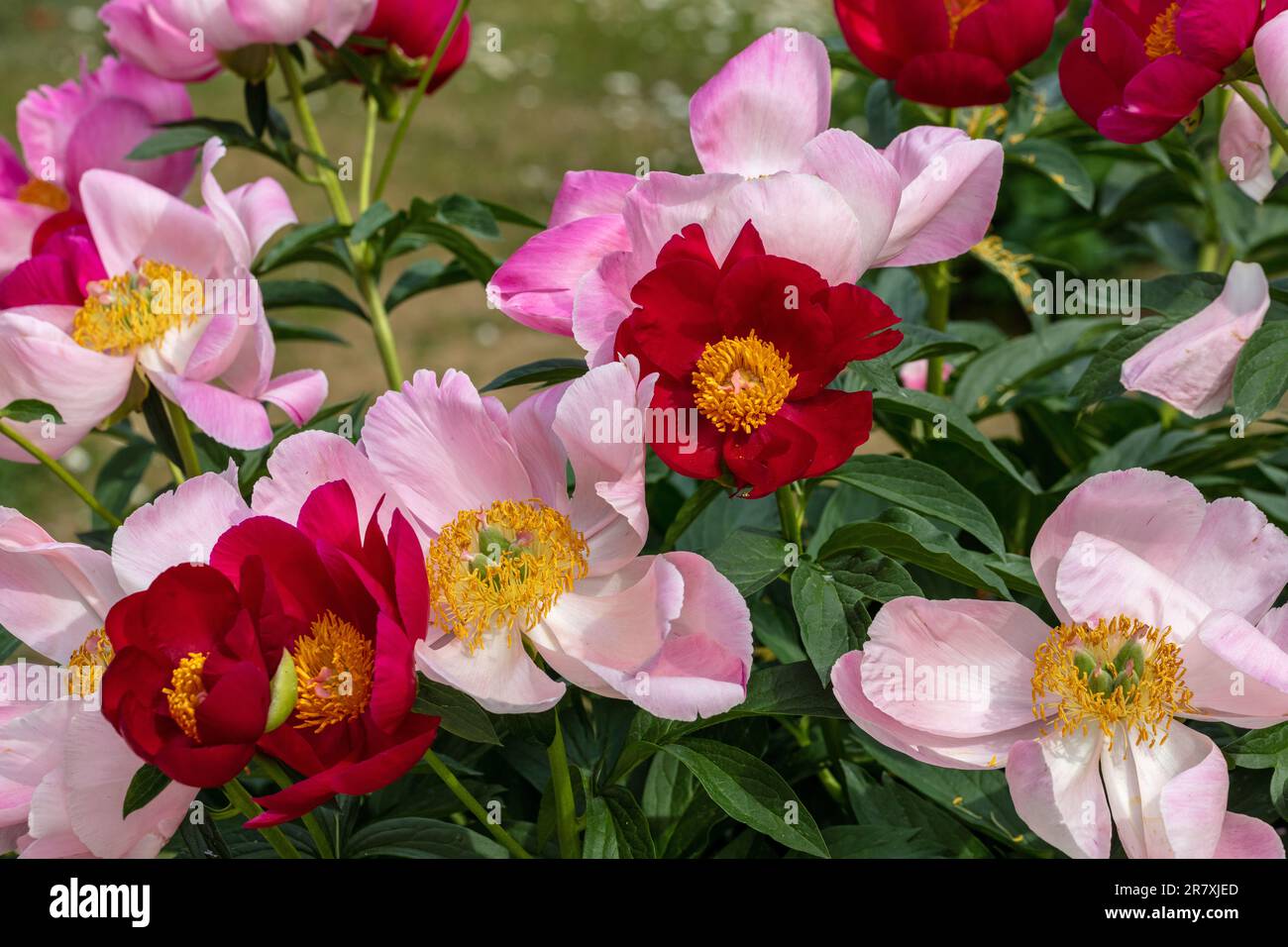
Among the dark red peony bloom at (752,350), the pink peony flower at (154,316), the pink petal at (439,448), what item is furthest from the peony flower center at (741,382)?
the pink peony flower at (154,316)

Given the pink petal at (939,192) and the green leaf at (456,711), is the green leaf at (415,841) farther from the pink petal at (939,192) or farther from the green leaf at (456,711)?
the pink petal at (939,192)

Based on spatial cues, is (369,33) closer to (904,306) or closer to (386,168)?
(386,168)

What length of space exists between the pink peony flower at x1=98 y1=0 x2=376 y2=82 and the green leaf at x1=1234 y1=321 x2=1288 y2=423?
68 centimetres

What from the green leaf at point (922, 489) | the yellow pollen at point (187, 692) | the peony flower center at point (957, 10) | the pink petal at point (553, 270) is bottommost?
the yellow pollen at point (187, 692)

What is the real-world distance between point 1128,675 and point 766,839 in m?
0.27

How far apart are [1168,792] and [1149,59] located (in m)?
0.44

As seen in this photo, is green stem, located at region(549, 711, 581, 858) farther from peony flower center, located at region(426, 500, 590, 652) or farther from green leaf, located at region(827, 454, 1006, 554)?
green leaf, located at region(827, 454, 1006, 554)

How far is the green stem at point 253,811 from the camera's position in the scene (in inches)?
27.4

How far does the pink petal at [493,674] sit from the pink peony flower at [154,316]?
0.26 meters

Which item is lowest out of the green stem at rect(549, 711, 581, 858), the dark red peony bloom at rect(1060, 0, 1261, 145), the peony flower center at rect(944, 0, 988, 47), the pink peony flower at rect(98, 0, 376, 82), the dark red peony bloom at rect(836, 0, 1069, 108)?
the green stem at rect(549, 711, 581, 858)

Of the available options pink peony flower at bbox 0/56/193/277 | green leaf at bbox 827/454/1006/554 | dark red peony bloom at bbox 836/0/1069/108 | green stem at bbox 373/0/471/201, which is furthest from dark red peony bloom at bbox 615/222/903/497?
pink peony flower at bbox 0/56/193/277

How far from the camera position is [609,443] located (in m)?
0.66

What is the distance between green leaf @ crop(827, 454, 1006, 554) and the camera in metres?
0.79
